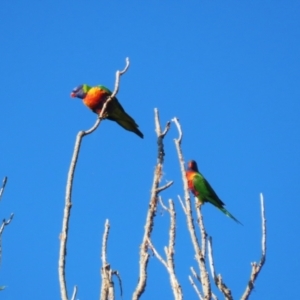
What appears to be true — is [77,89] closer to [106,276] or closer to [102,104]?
[102,104]

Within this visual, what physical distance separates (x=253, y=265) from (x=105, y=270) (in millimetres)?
856

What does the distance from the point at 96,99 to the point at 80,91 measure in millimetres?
642

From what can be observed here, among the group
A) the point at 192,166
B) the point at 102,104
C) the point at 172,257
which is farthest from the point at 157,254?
the point at 192,166

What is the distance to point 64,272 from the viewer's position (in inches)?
90.3

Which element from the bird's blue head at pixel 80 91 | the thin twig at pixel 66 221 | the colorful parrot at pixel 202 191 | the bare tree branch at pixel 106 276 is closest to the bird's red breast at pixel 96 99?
the bird's blue head at pixel 80 91

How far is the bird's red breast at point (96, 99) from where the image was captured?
6.85 metres

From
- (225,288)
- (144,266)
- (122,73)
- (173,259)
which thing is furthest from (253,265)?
(122,73)

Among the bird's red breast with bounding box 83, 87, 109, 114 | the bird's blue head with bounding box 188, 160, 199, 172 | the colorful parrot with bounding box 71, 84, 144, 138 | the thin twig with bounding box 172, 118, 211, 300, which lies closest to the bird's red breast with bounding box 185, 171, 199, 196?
the bird's blue head with bounding box 188, 160, 199, 172

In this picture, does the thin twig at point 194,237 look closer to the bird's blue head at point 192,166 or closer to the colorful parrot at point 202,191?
the colorful parrot at point 202,191

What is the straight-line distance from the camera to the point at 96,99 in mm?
6867

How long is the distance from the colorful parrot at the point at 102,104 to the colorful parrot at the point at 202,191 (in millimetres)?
1236

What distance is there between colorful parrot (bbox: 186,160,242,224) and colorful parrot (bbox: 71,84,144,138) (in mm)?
1236

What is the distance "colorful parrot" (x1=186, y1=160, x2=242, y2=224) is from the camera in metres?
7.04

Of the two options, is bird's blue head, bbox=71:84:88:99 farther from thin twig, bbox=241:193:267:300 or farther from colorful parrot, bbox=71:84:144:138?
thin twig, bbox=241:193:267:300
